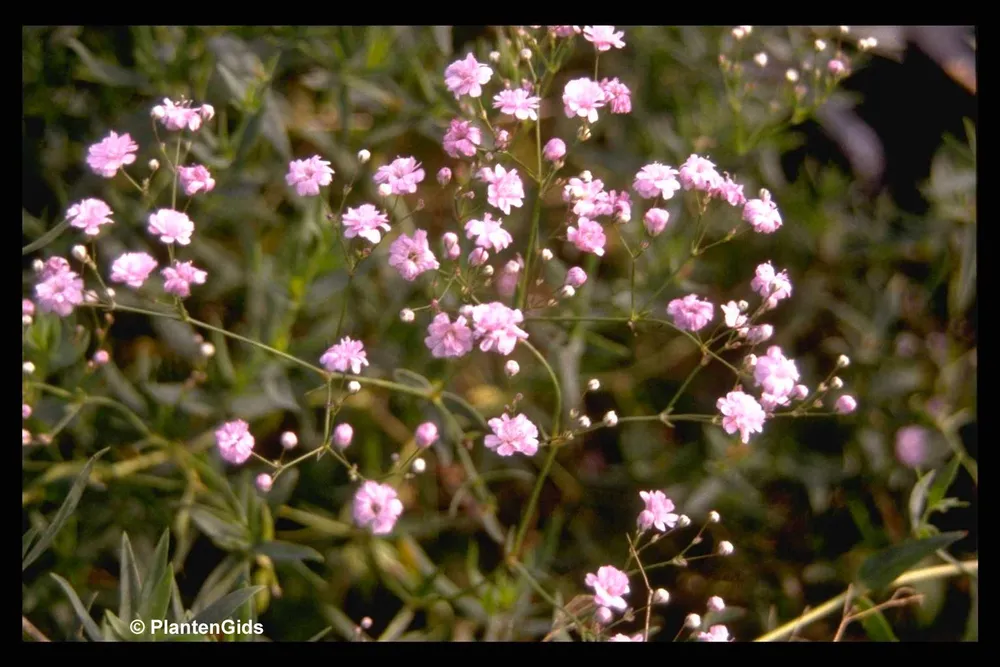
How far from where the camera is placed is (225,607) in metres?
2.30

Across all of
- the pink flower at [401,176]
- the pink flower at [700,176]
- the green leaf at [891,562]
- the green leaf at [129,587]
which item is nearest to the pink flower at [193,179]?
the pink flower at [401,176]

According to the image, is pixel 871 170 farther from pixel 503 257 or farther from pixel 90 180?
pixel 90 180

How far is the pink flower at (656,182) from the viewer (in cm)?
246

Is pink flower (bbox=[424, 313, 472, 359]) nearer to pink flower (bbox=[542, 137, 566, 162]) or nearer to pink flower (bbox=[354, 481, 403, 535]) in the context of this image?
pink flower (bbox=[354, 481, 403, 535])

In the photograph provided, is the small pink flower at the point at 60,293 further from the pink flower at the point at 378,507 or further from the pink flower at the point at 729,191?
the pink flower at the point at 729,191

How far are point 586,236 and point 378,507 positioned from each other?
967mm

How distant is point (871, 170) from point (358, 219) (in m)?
2.96

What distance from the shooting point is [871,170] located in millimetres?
4266

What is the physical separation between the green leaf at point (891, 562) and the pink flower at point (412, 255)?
1704mm

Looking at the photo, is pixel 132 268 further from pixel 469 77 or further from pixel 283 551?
pixel 469 77

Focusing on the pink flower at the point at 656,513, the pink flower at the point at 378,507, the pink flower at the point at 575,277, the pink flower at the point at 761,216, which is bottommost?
the pink flower at the point at 656,513

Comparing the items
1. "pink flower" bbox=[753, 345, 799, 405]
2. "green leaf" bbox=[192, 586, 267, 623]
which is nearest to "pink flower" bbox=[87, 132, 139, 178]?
"green leaf" bbox=[192, 586, 267, 623]

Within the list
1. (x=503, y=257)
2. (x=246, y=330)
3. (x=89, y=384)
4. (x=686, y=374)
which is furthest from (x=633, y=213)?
(x=89, y=384)

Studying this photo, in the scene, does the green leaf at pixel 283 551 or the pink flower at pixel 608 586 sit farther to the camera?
the green leaf at pixel 283 551
